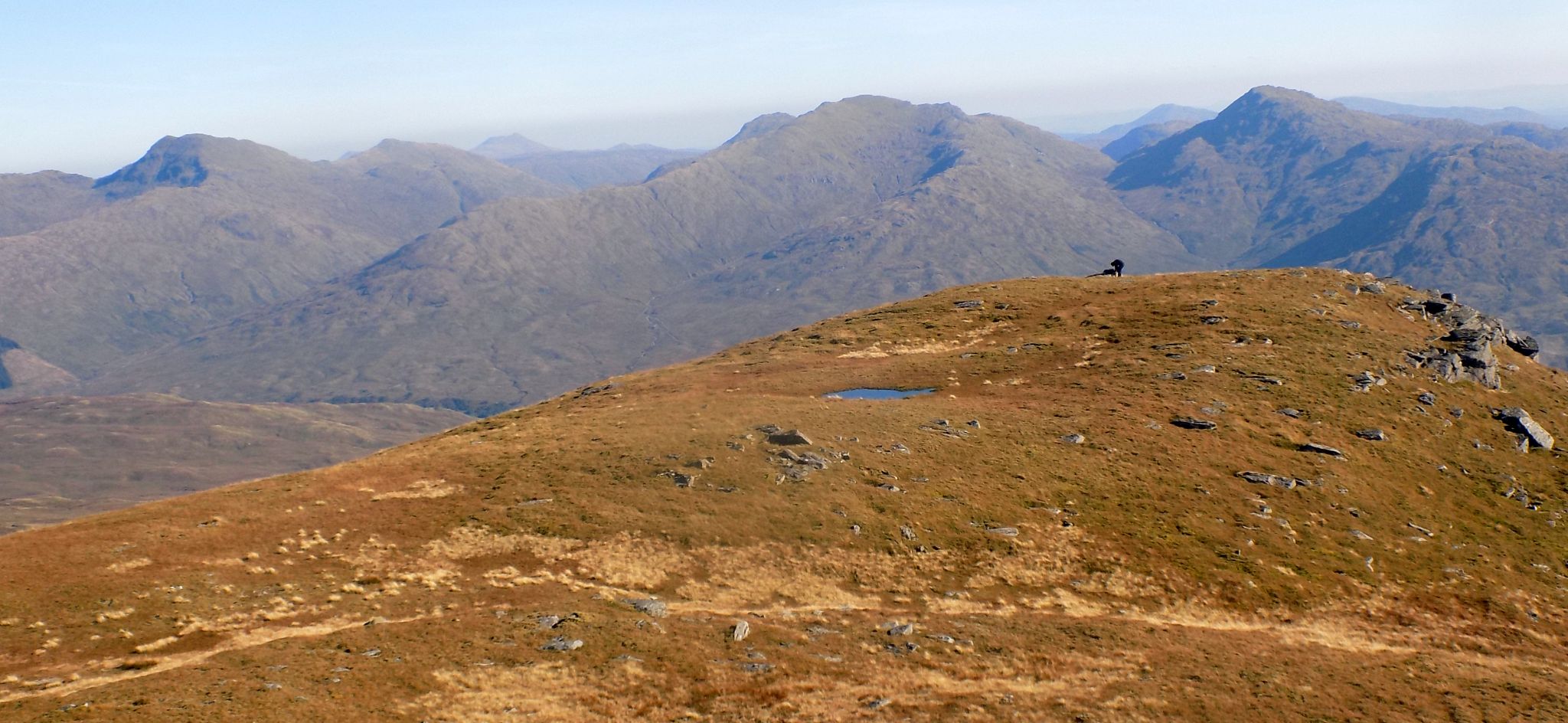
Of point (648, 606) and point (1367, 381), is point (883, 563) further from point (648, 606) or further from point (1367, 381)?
point (1367, 381)

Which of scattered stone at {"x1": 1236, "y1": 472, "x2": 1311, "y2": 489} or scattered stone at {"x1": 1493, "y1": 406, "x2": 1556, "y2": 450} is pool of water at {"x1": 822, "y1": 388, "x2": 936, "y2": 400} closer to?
scattered stone at {"x1": 1236, "y1": 472, "x2": 1311, "y2": 489}

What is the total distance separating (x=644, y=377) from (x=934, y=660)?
67.3m

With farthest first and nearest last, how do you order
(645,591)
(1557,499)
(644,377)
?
(644,377) < (1557,499) < (645,591)

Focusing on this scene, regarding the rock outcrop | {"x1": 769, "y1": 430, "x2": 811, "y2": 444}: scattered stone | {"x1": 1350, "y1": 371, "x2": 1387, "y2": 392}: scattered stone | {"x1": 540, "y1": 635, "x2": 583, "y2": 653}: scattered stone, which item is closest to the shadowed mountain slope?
{"x1": 540, "y1": 635, "x2": 583, "y2": 653}: scattered stone

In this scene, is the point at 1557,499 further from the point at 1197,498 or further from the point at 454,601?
the point at 454,601

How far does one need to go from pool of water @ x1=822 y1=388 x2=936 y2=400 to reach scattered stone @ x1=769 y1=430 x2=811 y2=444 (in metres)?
16.9

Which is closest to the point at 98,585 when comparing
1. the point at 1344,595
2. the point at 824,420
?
the point at 824,420

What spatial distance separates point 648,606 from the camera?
156 feet

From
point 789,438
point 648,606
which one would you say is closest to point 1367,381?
Result: point 789,438

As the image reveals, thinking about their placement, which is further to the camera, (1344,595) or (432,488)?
(432,488)

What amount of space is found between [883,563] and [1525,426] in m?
65.2

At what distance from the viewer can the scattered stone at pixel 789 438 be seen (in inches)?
2778

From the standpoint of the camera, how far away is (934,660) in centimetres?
4322

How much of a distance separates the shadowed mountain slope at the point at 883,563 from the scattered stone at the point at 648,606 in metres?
0.33
